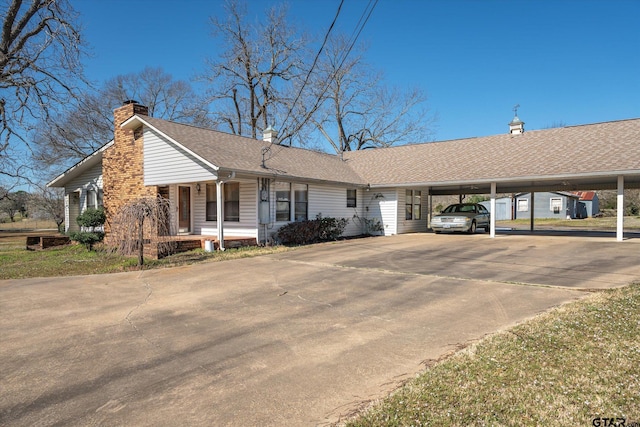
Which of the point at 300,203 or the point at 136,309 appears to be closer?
the point at 136,309

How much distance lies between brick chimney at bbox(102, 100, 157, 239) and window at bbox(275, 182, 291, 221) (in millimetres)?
5153

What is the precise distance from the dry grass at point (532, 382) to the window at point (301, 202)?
39.8ft

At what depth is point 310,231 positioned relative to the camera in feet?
52.0

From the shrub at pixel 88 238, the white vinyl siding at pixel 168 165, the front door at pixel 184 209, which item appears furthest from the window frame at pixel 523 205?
the shrub at pixel 88 238

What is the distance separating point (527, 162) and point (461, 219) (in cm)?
408

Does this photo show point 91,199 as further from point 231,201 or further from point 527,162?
point 527,162

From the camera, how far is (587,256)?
1109 centimetres

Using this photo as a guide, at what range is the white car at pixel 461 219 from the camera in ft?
62.1

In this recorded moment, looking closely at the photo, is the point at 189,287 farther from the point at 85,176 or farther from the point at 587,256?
the point at 85,176

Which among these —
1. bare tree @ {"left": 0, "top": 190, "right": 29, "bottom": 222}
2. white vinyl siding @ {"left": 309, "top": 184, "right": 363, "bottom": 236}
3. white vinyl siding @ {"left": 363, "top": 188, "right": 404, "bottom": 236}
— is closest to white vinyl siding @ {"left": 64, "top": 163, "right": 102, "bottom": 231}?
white vinyl siding @ {"left": 309, "top": 184, "right": 363, "bottom": 236}

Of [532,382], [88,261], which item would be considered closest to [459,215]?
[88,261]

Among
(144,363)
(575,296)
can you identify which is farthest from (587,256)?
(144,363)

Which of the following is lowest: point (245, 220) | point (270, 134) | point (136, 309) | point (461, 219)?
point (136, 309)

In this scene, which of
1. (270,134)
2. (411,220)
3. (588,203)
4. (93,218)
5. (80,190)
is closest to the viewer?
(93,218)
